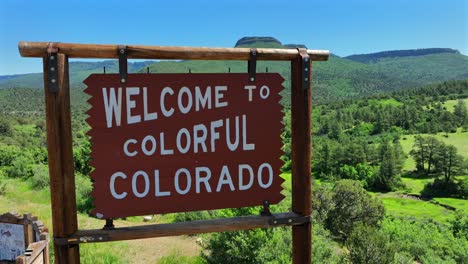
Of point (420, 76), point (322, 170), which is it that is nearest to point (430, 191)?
point (322, 170)

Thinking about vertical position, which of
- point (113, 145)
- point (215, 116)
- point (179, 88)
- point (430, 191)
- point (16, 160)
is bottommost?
point (430, 191)

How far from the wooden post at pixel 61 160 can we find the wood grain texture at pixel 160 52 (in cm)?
10

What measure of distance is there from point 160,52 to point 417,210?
5216 centimetres

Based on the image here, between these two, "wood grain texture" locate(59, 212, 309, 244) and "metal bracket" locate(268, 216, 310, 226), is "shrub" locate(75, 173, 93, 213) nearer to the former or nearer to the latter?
"wood grain texture" locate(59, 212, 309, 244)

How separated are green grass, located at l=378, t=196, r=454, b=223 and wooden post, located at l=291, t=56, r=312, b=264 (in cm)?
4525

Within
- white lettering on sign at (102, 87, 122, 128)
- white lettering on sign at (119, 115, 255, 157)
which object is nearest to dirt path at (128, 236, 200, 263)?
white lettering on sign at (119, 115, 255, 157)

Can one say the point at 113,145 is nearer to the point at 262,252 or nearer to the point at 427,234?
the point at 262,252

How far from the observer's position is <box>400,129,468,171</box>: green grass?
229ft

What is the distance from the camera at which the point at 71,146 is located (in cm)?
259

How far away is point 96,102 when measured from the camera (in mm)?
2480

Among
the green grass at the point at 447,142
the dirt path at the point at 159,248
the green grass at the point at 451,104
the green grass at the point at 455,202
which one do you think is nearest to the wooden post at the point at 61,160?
the dirt path at the point at 159,248

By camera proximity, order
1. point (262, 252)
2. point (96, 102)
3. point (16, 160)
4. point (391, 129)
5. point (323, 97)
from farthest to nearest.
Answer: point (323, 97) < point (391, 129) < point (16, 160) < point (262, 252) < point (96, 102)

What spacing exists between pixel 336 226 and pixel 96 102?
97.4 ft

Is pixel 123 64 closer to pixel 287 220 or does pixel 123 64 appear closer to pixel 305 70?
pixel 305 70
